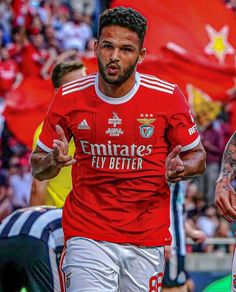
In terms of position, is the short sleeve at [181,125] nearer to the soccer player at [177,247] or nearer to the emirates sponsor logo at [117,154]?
the emirates sponsor logo at [117,154]

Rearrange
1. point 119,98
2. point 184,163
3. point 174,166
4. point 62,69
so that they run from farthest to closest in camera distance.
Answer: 1. point 62,69
2. point 119,98
3. point 184,163
4. point 174,166

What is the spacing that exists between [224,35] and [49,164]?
1145cm

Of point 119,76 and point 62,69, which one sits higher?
point 62,69

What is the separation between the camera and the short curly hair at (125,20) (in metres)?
7.46

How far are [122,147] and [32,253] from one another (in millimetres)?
1527

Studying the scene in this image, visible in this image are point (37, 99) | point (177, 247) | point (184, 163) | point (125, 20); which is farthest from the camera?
point (37, 99)

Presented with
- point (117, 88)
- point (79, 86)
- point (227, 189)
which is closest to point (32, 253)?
point (79, 86)

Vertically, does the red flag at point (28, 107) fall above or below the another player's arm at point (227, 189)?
above

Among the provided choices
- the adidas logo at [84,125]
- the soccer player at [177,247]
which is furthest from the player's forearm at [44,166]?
the soccer player at [177,247]

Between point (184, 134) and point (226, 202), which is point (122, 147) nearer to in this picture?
point (184, 134)

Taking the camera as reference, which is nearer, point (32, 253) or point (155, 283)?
point (155, 283)

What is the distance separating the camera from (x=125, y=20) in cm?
746

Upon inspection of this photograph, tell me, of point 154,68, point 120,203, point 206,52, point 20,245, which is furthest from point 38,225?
point 206,52

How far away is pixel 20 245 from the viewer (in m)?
8.70
